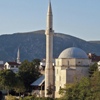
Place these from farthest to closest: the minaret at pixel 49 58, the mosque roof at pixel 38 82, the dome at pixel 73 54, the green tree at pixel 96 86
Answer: the mosque roof at pixel 38 82, the minaret at pixel 49 58, the dome at pixel 73 54, the green tree at pixel 96 86

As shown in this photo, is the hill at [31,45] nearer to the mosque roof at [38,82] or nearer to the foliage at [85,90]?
the mosque roof at [38,82]

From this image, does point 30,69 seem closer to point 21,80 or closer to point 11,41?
point 21,80

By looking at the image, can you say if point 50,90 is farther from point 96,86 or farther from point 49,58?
point 96,86

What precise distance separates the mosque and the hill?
113133 millimetres

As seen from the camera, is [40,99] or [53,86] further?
[53,86]

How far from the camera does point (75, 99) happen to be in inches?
1432

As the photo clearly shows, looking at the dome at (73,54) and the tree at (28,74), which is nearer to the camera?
the dome at (73,54)

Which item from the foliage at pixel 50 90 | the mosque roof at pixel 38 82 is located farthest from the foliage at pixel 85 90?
the mosque roof at pixel 38 82

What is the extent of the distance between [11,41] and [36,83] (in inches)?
4923

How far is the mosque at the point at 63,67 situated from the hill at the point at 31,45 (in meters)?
113

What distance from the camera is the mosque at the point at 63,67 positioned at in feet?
137

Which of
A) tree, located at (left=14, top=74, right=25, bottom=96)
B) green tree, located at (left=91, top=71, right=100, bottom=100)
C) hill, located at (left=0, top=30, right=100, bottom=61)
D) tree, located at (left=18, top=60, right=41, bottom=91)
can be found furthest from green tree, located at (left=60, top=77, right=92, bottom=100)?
hill, located at (left=0, top=30, right=100, bottom=61)

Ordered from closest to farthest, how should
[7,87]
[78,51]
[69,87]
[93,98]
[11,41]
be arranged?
[93,98], [69,87], [78,51], [7,87], [11,41]

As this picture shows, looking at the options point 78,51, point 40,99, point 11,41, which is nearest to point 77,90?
point 40,99
